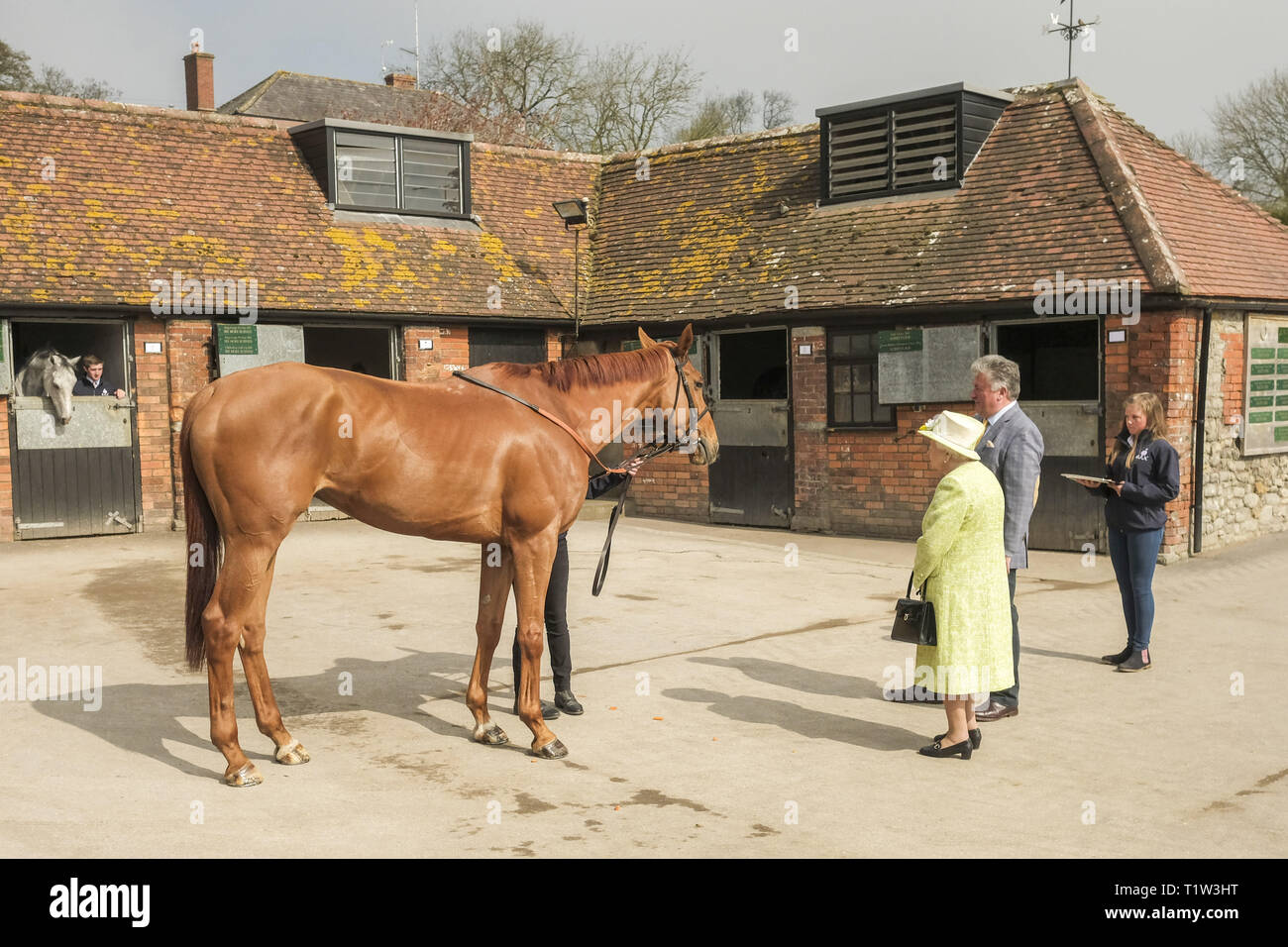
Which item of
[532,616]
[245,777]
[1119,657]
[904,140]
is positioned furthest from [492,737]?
[904,140]

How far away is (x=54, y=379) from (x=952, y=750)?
1287cm

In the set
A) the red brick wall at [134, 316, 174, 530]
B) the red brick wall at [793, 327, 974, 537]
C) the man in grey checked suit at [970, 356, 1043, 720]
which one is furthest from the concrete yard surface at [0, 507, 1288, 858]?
the red brick wall at [134, 316, 174, 530]

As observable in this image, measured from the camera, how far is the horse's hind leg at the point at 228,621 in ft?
19.1

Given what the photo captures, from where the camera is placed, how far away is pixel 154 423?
1587 centimetres

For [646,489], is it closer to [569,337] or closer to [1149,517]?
[569,337]

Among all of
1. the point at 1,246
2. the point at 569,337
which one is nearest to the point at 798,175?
the point at 569,337

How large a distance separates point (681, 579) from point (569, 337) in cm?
783

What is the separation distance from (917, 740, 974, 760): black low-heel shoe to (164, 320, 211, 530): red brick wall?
12.2 m

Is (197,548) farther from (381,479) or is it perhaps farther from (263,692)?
(381,479)

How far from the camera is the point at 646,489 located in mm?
18219

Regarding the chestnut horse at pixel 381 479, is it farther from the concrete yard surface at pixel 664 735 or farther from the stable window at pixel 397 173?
the stable window at pixel 397 173

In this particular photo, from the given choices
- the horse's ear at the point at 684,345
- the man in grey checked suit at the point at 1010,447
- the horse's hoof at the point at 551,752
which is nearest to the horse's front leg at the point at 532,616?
the horse's hoof at the point at 551,752

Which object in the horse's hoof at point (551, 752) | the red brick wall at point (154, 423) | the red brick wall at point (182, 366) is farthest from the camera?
the red brick wall at point (182, 366)

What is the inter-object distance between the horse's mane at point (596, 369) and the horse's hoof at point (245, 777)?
95.3 inches
